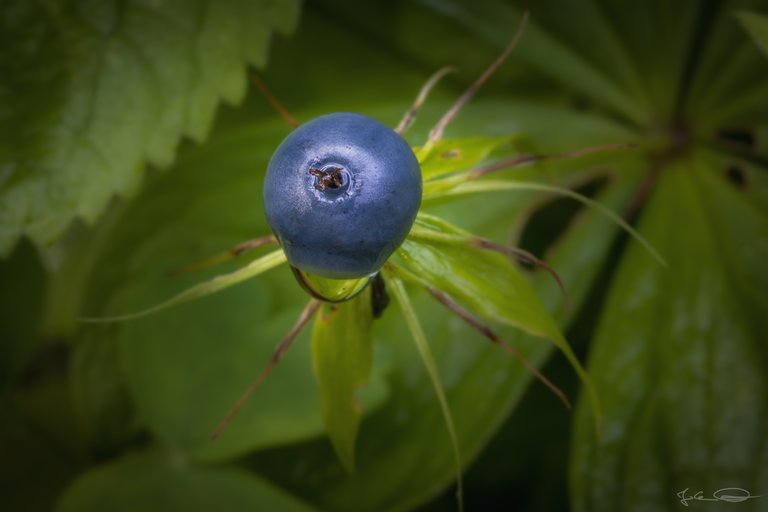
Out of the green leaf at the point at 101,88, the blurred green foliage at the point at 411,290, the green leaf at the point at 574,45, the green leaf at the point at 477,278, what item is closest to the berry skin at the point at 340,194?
the green leaf at the point at 477,278

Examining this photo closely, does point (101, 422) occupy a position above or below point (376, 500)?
below

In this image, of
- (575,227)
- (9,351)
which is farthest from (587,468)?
(9,351)

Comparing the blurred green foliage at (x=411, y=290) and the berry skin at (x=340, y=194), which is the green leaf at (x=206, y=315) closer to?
the blurred green foliage at (x=411, y=290)

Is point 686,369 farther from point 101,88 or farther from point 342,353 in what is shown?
point 101,88

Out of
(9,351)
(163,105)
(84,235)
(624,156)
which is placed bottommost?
(9,351)

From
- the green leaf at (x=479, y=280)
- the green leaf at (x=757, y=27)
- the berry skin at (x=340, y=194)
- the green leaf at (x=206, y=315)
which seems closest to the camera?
the berry skin at (x=340, y=194)

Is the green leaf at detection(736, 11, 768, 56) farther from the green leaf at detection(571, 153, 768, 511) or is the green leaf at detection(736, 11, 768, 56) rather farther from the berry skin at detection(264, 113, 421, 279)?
the berry skin at detection(264, 113, 421, 279)

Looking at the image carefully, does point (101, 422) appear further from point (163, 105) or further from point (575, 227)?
point (575, 227)

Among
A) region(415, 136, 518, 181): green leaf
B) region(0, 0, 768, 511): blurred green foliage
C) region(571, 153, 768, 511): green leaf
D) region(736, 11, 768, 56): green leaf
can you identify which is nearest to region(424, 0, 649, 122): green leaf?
region(0, 0, 768, 511): blurred green foliage
